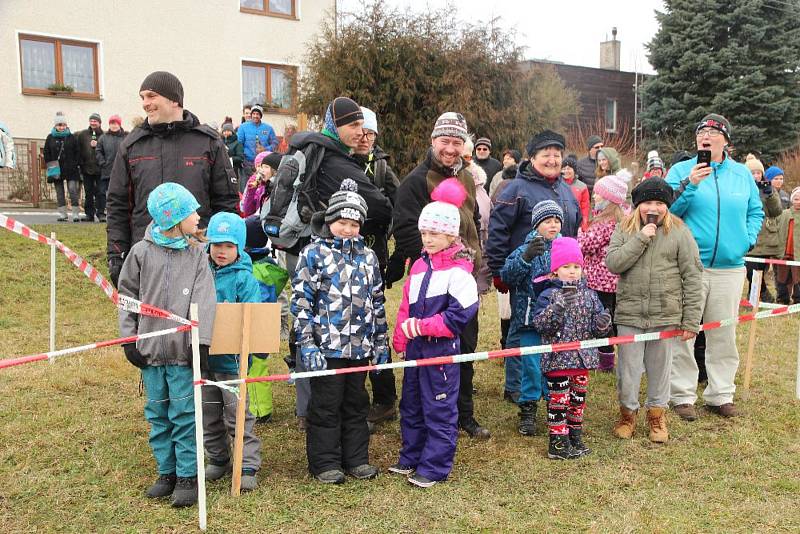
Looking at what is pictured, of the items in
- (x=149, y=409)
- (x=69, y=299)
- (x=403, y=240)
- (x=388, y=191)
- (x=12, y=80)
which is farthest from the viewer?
(x=12, y=80)

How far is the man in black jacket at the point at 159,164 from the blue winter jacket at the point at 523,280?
6.92ft

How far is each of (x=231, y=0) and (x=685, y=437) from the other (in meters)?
20.5

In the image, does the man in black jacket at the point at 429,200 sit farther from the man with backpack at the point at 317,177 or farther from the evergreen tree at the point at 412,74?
the evergreen tree at the point at 412,74

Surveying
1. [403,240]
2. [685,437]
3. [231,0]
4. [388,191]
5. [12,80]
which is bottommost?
[685,437]

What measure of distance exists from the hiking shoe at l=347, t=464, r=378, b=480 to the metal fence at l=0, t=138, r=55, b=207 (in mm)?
15602

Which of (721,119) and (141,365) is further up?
(721,119)

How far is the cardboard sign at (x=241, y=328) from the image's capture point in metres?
4.27

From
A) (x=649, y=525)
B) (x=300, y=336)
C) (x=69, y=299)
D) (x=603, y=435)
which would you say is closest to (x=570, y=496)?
(x=649, y=525)

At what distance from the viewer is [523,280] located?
214 inches

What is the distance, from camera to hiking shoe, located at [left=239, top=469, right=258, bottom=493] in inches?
171

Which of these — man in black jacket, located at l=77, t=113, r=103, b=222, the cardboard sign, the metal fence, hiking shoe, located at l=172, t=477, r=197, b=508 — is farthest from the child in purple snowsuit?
the metal fence

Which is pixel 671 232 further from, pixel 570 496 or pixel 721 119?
pixel 570 496

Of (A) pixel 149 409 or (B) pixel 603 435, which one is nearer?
(A) pixel 149 409

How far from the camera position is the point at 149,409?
4238 millimetres
